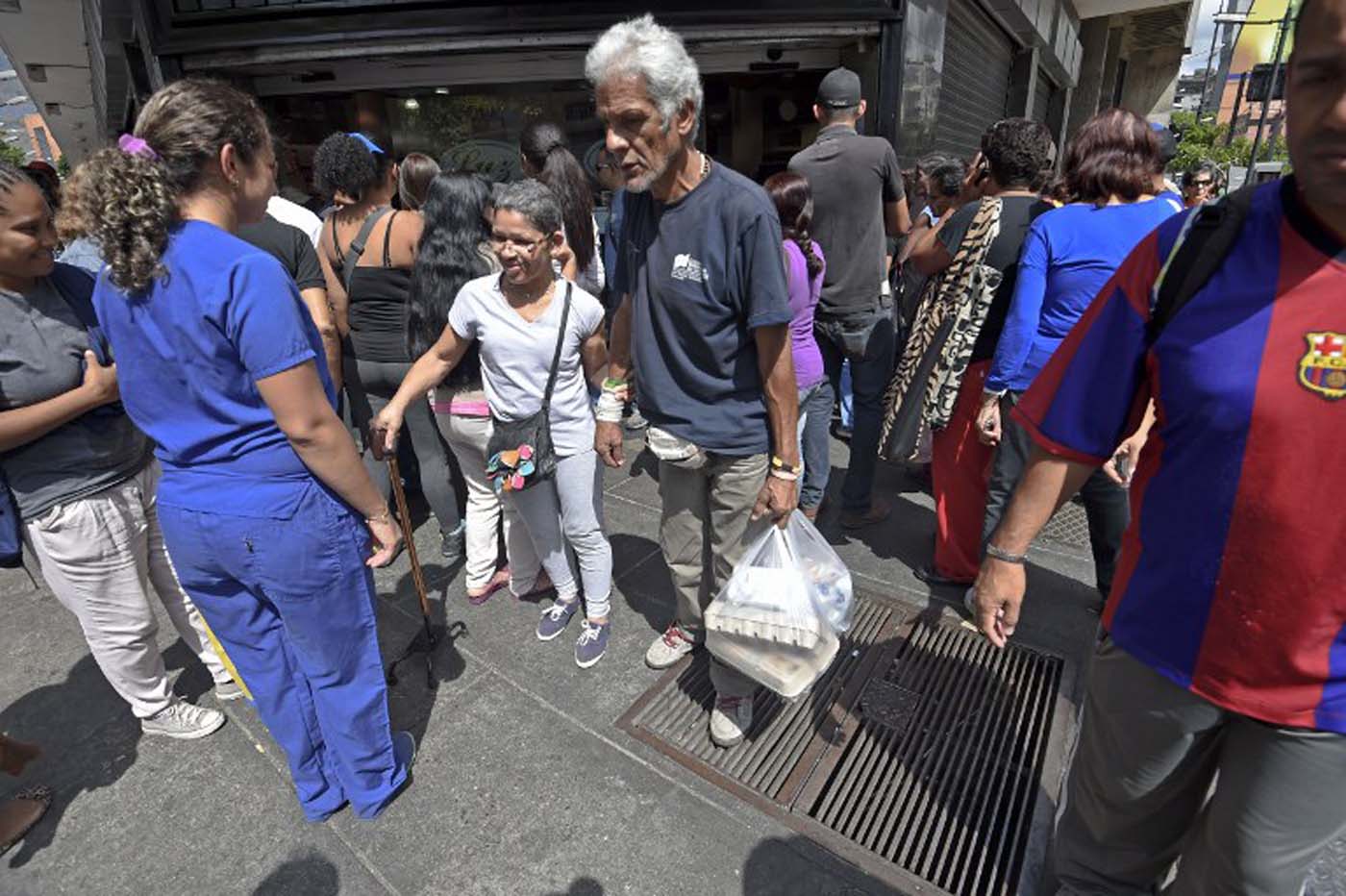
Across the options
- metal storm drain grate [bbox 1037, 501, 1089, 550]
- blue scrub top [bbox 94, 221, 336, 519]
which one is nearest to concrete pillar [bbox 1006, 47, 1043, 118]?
metal storm drain grate [bbox 1037, 501, 1089, 550]

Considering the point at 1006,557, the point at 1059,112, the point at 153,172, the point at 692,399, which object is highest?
the point at 1059,112

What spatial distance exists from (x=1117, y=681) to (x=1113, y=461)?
156 cm

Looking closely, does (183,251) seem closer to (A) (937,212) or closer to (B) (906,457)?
(B) (906,457)

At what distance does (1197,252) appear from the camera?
126 centimetres

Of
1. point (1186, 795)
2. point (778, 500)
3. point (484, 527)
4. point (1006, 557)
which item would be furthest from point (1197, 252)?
point (484, 527)

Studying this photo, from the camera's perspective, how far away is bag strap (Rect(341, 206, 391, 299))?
3424mm

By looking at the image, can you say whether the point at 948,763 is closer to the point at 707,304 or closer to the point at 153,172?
the point at 707,304

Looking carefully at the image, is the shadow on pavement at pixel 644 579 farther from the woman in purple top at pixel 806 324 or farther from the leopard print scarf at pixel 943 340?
the leopard print scarf at pixel 943 340

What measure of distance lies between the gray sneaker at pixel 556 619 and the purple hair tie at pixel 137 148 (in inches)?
89.4

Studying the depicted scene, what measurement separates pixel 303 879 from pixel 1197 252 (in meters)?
2.84

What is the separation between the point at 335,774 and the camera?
233 centimetres

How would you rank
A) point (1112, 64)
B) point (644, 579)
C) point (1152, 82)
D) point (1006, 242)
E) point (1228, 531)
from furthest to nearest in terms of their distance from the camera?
point (1152, 82) → point (1112, 64) → point (644, 579) → point (1006, 242) → point (1228, 531)

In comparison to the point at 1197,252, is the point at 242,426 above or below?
below

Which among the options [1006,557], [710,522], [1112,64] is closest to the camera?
[1006,557]
